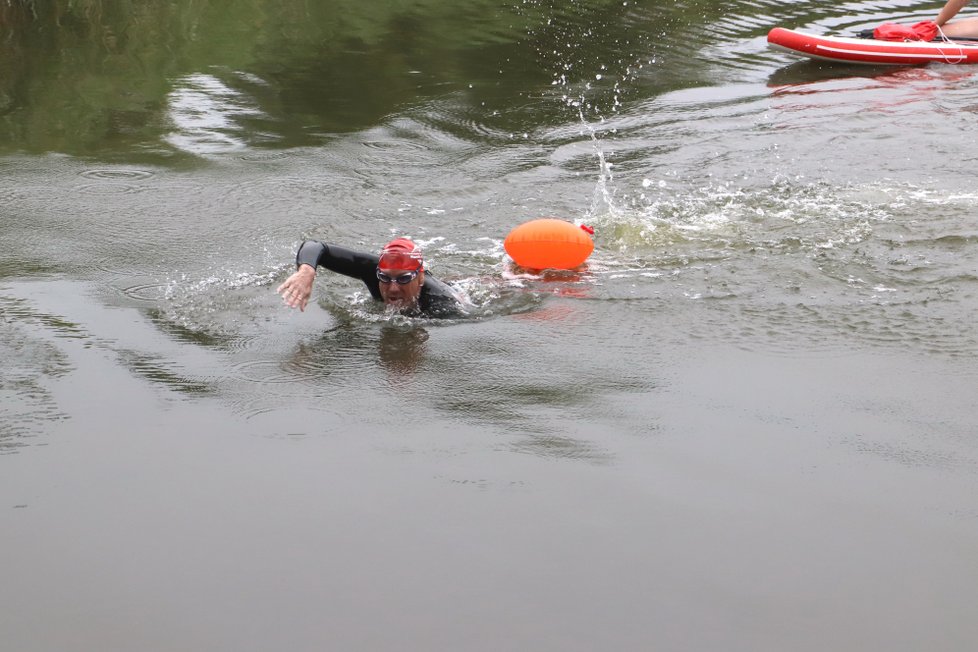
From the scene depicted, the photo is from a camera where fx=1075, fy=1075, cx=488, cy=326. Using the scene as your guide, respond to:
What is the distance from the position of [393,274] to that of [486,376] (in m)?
1.07

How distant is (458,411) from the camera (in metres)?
5.85

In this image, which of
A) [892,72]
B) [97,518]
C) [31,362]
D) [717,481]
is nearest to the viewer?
[97,518]

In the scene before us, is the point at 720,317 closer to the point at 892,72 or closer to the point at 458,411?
the point at 458,411

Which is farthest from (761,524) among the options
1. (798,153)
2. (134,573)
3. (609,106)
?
(609,106)

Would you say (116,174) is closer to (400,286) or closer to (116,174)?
(116,174)

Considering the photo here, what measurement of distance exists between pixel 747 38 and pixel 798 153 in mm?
6647

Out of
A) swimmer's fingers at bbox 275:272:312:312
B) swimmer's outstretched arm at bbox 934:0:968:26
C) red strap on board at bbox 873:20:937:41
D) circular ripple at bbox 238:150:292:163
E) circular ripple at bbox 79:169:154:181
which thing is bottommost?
circular ripple at bbox 79:169:154:181

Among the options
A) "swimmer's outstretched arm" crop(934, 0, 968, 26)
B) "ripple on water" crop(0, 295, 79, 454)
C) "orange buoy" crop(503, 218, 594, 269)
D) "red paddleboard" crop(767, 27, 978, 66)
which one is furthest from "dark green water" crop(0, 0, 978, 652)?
"swimmer's outstretched arm" crop(934, 0, 968, 26)

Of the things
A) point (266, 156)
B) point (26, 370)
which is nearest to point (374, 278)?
point (26, 370)

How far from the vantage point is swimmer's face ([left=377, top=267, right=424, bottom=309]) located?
6949mm

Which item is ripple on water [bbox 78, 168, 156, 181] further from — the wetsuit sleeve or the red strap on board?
the red strap on board

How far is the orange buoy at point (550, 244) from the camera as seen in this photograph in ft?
26.3

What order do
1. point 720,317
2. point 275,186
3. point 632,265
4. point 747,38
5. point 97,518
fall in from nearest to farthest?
1. point 97,518
2. point 720,317
3. point 632,265
4. point 275,186
5. point 747,38

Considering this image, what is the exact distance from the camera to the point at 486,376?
20.7ft
